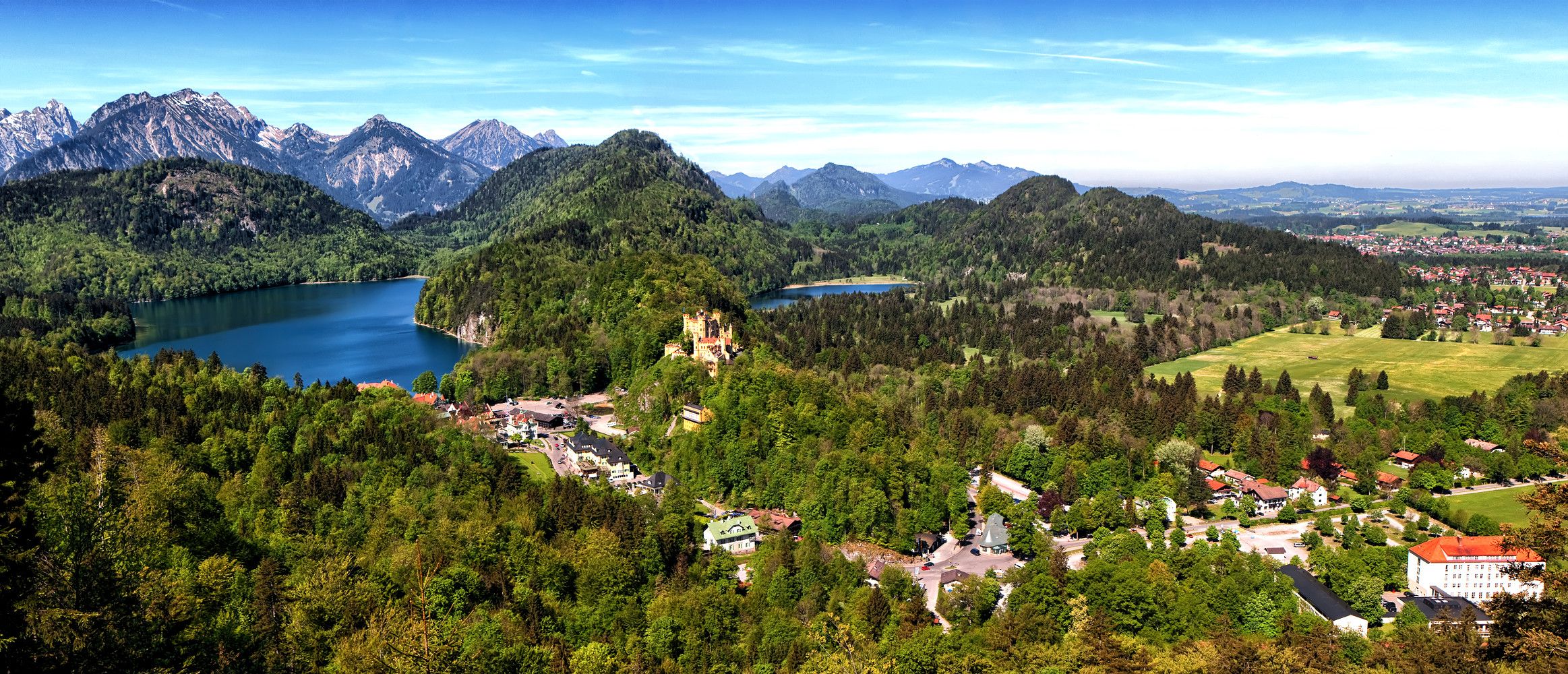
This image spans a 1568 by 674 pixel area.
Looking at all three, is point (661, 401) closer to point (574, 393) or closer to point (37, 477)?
point (574, 393)

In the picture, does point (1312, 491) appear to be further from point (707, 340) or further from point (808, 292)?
point (808, 292)

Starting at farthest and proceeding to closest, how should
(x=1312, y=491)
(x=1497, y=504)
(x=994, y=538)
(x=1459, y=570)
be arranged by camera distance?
1. (x=1312, y=491)
2. (x=1497, y=504)
3. (x=994, y=538)
4. (x=1459, y=570)

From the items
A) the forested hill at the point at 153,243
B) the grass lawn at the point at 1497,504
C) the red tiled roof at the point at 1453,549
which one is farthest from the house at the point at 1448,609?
the forested hill at the point at 153,243

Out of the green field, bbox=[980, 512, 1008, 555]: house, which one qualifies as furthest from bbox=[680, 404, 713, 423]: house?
the green field

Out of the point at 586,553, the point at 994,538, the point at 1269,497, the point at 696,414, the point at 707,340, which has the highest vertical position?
the point at 707,340

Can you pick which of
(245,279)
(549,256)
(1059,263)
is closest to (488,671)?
(549,256)

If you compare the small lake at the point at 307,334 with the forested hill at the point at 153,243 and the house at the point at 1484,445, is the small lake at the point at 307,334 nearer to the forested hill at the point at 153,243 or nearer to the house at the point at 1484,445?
the forested hill at the point at 153,243

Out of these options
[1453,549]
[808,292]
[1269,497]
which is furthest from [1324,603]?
[808,292]
